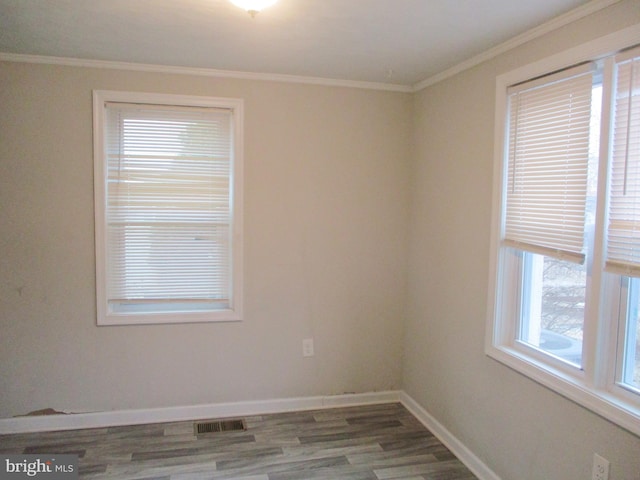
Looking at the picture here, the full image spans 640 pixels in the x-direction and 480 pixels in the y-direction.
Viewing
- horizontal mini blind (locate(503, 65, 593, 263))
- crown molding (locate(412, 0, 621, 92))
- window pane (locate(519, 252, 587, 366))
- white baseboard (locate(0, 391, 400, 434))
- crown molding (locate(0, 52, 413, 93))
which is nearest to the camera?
crown molding (locate(412, 0, 621, 92))

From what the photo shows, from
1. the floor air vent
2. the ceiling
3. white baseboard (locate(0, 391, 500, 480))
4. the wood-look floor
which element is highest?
the ceiling

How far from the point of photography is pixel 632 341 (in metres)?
2.02

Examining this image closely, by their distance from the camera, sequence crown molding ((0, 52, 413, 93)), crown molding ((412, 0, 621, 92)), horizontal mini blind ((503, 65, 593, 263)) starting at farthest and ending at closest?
crown molding ((0, 52, 413, 93)) → horizontal mini blind ((503, 65, 593, 263)) → crown molding ((412, 0, 621, 92))

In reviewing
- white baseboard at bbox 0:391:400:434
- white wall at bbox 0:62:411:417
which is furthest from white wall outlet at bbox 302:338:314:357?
white baseboard at bbox 0:391:400:434

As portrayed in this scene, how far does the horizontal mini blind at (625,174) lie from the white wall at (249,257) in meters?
1.87

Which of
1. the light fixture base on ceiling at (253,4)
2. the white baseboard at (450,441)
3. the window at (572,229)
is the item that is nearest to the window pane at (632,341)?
the window at (572,229)

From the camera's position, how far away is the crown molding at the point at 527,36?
209 cm

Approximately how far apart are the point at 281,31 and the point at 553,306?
1927 mm

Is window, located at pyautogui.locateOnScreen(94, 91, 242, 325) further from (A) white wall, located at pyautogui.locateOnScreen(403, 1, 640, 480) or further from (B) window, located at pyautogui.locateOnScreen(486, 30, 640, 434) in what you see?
(B) window, located at pyautogui.locateOnScreen(486, 30, 640, 434)

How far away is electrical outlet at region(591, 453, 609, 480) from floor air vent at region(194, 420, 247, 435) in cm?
211

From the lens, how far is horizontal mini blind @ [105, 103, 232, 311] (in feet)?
11.0

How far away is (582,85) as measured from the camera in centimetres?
218

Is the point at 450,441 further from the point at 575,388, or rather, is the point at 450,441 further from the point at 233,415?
the point at 233,415

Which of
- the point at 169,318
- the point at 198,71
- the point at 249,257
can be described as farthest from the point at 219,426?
the point at 198,71
